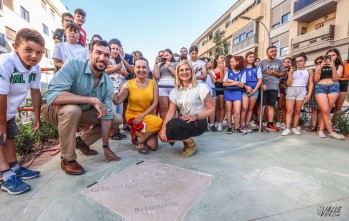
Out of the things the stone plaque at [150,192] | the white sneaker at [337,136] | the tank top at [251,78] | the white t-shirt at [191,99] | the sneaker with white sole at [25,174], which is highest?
the tank top at [251,78]

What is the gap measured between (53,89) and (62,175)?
0.96m

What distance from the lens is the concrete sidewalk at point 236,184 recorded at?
1.42 m

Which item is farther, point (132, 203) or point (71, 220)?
point (132, 203)

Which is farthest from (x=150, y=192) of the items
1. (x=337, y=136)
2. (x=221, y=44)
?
(x=221, y=44)

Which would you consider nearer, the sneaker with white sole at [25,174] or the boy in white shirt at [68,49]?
the sneaker with white sole at [25,174]

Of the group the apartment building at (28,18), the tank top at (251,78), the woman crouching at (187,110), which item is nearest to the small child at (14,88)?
the woman crouching at (187,110)

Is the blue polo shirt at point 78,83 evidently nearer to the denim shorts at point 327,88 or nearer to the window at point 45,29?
the denim shorts at point 327,88

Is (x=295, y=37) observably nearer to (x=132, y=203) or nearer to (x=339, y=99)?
(x=339, y=99)

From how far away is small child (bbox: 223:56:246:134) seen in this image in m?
4.13

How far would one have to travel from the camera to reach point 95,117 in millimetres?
2541

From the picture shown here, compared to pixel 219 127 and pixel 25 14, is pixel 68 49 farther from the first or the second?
pixel 25 14

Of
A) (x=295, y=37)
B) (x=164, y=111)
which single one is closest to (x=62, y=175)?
(x=164, y=111)

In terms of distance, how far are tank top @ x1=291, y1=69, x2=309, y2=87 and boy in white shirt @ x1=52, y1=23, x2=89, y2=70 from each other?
14.3 ft

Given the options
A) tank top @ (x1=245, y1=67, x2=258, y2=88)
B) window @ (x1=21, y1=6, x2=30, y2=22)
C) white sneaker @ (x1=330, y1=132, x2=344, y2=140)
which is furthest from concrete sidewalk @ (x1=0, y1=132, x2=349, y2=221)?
window @ (x1=21, y1=6, x2=30, y2=22)
